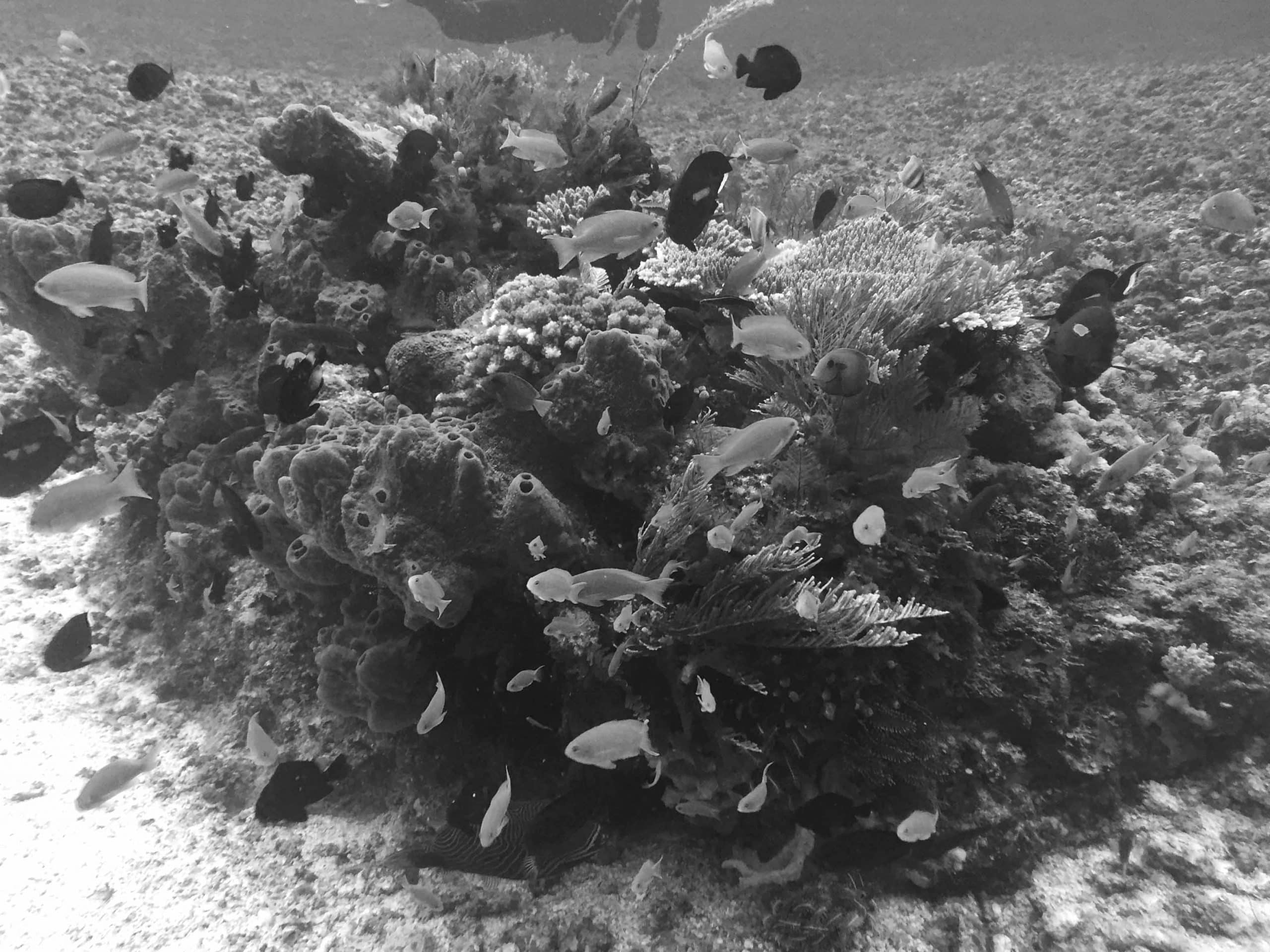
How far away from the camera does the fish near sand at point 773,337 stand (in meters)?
3.03

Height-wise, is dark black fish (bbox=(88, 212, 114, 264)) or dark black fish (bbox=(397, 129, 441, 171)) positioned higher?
dark black fish (bbox=(397, 129, 441, 171))

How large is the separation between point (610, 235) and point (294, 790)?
387cm

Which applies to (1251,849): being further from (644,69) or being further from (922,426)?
(644,69)

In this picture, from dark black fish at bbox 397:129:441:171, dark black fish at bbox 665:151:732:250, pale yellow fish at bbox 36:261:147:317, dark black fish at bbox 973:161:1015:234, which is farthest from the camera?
dark black fish at bbox 973:161:1015:234

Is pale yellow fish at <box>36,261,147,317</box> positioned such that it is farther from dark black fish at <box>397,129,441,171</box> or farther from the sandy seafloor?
dark black fish at <box>397,129,441,171</box>

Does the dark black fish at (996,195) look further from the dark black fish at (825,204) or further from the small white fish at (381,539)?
the small white fish at (381,539)

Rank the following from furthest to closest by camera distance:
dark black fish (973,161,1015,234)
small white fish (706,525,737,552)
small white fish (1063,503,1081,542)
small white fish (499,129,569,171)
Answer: dark black fish (973,161,1015,234), small white fish (499,129,569,171), small white fish (1063,503,1081,542), small white fish (706,525,737,552)

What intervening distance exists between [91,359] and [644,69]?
6483 mm

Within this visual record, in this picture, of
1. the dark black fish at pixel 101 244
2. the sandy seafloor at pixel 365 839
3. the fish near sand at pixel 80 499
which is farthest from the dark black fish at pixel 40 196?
the fish near sand at pixel 80 499

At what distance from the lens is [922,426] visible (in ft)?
12.9

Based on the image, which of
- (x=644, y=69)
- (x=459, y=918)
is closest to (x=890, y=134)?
(x=644, y=69)

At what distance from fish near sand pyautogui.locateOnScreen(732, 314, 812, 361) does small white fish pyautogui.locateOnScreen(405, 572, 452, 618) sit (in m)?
1.92

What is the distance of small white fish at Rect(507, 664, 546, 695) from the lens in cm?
326

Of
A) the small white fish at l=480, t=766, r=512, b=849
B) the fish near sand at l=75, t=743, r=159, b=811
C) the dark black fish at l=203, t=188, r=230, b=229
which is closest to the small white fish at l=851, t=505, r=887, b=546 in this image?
the small white fish at l=480, t=766, r=512, b=849
